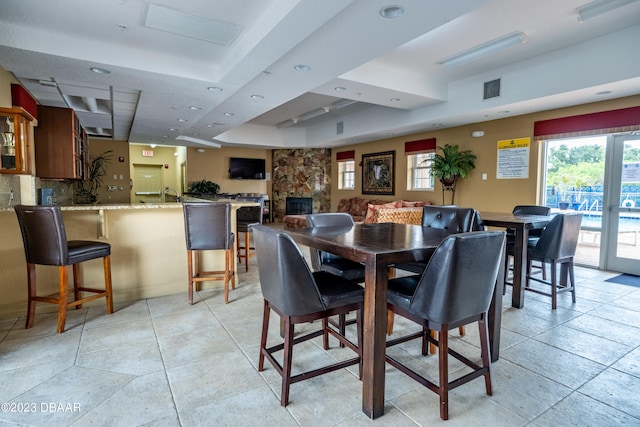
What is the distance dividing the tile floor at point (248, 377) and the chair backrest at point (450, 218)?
886 millimetres

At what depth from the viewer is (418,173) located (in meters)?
7.58

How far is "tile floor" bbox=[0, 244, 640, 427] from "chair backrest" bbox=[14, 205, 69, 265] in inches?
23.1

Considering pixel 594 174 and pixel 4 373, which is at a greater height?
pixel 594 174

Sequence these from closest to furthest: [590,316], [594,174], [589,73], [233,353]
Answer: [233,353], [590,316], [589,73], [594,174]

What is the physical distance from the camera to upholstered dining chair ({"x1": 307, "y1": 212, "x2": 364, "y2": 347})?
7.93 feet

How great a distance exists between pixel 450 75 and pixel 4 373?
5.82m

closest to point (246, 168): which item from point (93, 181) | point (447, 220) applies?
point (93, 181)

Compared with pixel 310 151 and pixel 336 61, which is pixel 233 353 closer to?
pixel 336 61

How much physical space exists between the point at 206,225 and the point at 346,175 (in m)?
6.92

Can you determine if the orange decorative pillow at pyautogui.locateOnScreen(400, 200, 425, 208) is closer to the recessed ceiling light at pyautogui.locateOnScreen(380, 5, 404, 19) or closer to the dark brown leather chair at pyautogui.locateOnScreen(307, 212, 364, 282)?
the dark brown leather chair at pyautogui.locateOnScreen(307, 212, 364, 282)

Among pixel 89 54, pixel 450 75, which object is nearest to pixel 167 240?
pixel 89 54

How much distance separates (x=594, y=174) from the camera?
4.79 m

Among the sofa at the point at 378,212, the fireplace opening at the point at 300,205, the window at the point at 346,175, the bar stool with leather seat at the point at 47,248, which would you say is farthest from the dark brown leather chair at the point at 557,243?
the fireplace opening at the point at 300,205

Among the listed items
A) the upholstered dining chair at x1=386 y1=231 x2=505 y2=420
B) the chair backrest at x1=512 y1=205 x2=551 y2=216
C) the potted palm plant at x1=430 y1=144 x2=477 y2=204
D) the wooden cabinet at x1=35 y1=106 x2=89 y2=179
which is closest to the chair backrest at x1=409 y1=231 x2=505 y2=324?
the upholstered dining chair at x1=386 y1=231 x2=505 y2=420
